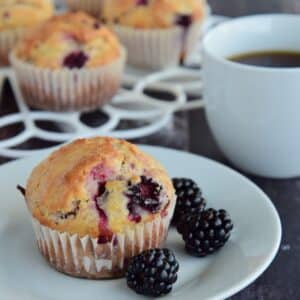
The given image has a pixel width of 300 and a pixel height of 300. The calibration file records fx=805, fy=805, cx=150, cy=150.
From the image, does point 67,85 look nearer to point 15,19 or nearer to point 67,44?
point 67,44

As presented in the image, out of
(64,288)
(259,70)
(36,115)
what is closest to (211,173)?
(259,70)

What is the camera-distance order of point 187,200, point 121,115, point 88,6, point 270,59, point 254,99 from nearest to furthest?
point 187,200
point 254,99
point 270,59
point 121,115
point 88,6

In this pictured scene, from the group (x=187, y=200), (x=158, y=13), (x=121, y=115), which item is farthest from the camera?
(x=158, y=13)

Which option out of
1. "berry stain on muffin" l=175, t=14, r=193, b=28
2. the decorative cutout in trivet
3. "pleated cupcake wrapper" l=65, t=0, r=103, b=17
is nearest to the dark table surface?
the decorative cutout in trivet

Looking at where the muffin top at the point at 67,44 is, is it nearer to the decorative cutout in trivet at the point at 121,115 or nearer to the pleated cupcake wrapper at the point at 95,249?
the decorative cutout in trivet at the point at 121,115

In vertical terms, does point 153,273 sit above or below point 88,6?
above

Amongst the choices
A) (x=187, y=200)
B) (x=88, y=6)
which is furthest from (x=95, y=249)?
(x=88, y=6)

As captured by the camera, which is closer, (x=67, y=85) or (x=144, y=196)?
(x=144, y=196)

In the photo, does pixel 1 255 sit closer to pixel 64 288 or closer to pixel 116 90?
pixel 64 288
